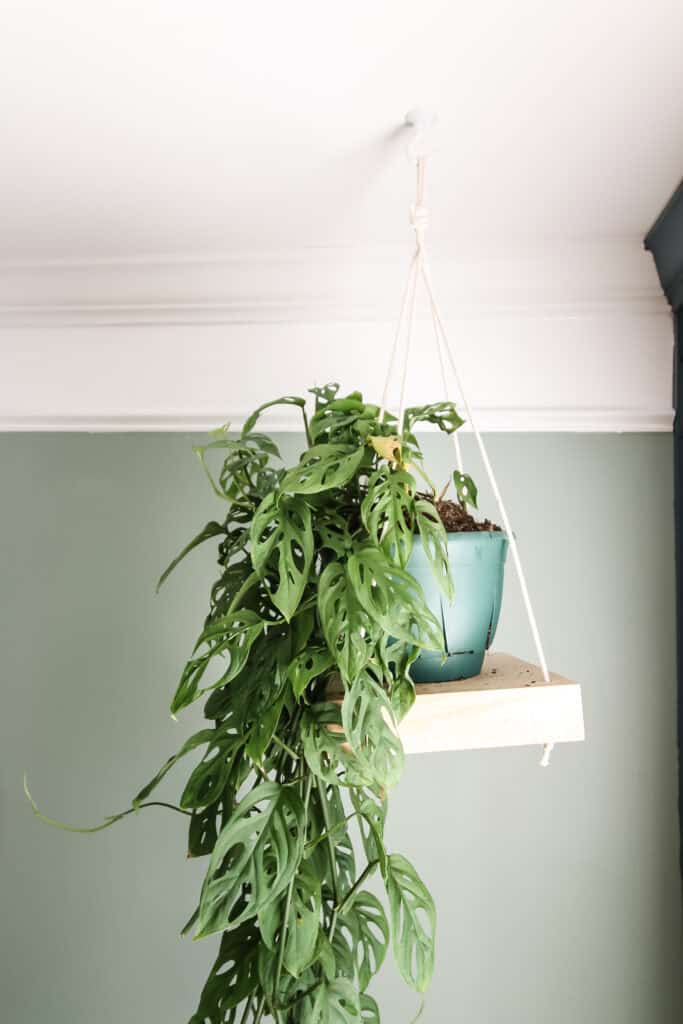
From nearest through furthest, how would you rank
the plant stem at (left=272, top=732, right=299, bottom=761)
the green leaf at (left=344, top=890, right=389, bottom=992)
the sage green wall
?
1. the plant stem at (left=272, top=732, right=299, bottom=761)
2. the green leaf at (left=344, top=890, right=389, bottom=992)
3. the sage green wall

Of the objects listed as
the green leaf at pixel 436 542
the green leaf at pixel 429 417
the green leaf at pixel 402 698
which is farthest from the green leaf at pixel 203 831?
the green leaf at pixel 429 417

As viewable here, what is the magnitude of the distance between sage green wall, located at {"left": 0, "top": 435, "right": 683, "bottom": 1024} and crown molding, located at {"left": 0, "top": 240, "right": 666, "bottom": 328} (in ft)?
0.77

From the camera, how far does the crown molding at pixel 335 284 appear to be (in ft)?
4.96

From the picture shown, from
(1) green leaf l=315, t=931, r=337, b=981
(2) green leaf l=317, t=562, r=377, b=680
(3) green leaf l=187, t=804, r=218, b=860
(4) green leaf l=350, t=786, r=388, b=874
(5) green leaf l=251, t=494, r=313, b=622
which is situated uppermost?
(5) green leaf l=251, t=494, r=313, b=622

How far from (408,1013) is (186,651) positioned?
73 centimetres

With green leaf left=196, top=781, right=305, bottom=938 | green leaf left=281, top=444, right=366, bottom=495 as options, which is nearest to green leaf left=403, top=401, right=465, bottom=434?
green leaf left=281, top=444, right=366, bottom=495

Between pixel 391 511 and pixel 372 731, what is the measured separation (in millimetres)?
220

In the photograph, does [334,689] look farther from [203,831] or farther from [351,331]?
[351,331]

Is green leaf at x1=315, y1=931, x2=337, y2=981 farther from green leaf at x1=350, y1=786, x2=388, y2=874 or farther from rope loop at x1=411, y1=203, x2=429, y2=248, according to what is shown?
rope loop at x1=411, y1=203, x2=429, y2=248

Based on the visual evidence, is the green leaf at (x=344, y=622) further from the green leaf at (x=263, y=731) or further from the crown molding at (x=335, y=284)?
the crown molding at (x=335, y=284)

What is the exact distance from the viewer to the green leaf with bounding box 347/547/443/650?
86 centimetres

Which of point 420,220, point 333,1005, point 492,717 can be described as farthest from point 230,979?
point 420,220

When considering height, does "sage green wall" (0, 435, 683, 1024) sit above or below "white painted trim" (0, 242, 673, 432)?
below

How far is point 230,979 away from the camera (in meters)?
1.08
